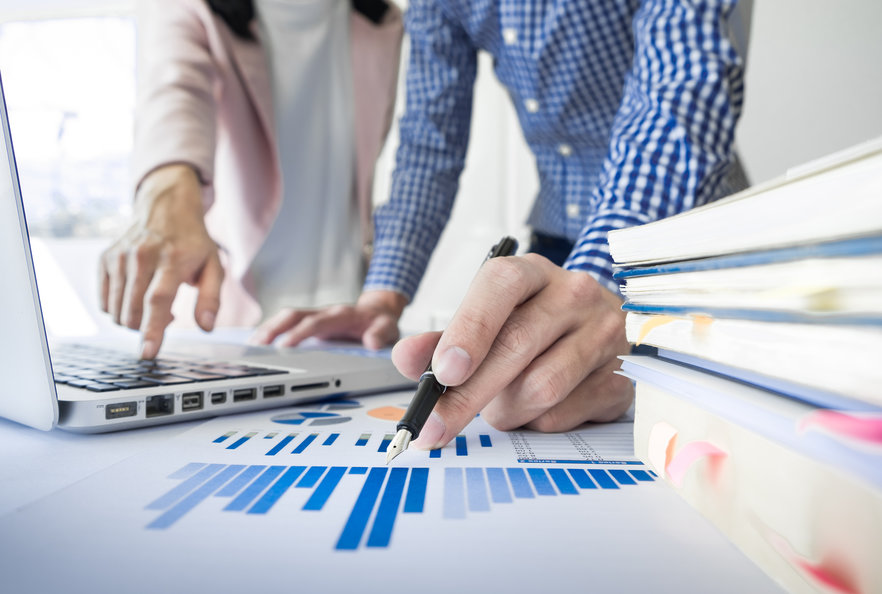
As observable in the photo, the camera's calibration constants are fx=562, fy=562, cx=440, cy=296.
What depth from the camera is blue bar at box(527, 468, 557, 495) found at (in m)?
0.31

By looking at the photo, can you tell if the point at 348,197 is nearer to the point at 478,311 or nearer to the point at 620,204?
the point at 620,204

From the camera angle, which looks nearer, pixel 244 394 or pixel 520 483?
pixel 520 483

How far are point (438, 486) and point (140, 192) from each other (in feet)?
3.08

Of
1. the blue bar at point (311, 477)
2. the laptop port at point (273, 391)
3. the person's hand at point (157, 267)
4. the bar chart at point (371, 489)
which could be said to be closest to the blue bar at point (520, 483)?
the bar chart at point (371, 489)

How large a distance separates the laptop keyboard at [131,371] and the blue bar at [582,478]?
302mm

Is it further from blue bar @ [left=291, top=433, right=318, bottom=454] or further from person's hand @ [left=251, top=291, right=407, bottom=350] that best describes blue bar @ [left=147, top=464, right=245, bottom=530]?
person's hand @ [left=251, top=291, right=407, bottom=350]

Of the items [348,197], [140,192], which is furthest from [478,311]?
[348,197]

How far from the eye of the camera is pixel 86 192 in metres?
3.37

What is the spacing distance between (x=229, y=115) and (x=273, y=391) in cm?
113

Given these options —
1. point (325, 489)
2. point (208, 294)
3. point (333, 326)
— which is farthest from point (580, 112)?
point (325, 489)

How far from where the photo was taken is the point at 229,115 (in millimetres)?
1415

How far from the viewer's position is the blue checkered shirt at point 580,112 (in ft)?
2.04

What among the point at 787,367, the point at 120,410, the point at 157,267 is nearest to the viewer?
the point at 787,367

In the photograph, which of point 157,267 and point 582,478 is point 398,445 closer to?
point 582,478
